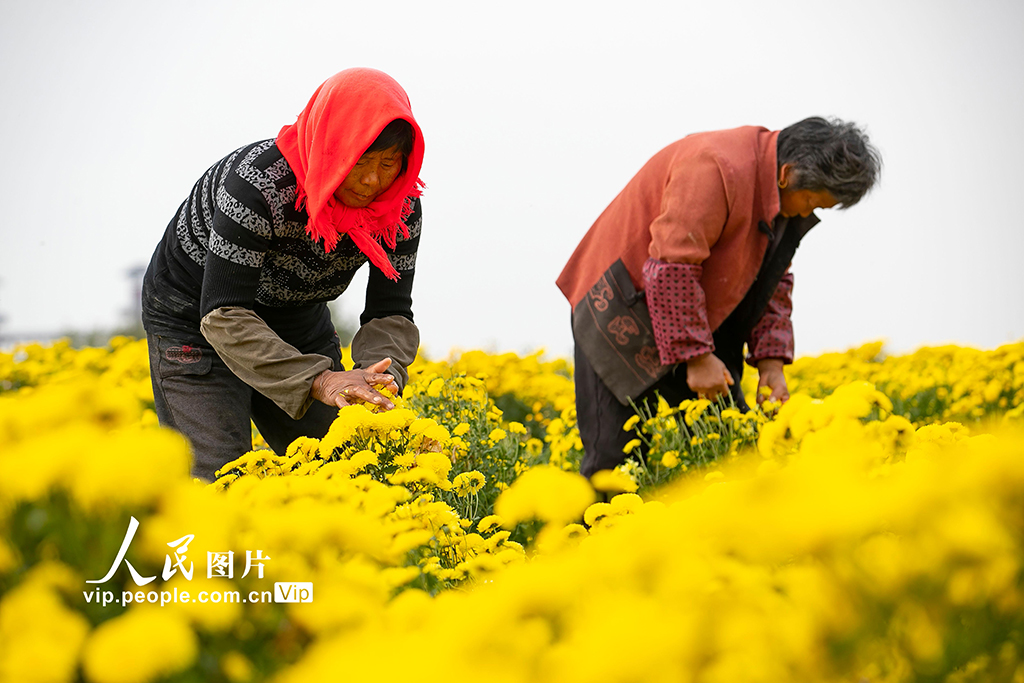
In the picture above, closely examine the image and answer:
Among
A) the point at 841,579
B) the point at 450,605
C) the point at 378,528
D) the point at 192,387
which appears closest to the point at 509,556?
the point at 378,528

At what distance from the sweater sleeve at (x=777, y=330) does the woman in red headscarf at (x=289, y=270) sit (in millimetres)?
1392

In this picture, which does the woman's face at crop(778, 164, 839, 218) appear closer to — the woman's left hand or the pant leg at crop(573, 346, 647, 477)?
the woman's left hand

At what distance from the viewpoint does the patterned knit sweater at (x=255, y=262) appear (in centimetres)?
220

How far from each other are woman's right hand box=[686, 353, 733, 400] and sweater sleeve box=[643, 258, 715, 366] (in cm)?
7

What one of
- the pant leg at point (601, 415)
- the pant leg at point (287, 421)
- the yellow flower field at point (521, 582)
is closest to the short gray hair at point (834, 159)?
the pant leg at point (601, 415)

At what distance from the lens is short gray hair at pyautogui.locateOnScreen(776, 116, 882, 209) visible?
2.73m

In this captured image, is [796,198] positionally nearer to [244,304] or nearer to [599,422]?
[599,422]

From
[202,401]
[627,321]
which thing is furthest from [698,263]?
[202,401]

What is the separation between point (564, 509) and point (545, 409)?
14.0 feet

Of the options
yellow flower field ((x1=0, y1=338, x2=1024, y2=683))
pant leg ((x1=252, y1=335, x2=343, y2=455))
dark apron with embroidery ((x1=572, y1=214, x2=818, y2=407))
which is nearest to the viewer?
yellow flower field ((x1=0, y1=338, x2=1024, y2=683))

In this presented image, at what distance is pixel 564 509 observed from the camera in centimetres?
94

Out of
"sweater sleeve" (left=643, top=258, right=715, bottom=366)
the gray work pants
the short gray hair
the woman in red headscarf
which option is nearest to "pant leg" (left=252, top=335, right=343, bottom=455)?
the woman in red headscarf

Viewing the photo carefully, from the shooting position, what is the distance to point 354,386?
2.07 meters

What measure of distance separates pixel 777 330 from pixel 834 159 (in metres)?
0.73
